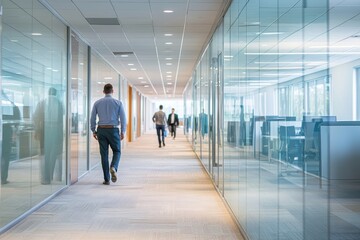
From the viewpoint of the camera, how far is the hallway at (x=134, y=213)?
13.6ft

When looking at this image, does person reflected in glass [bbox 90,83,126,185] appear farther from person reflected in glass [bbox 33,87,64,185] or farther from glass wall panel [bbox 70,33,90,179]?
person reflected in glass [bbox 33,87,64,185]

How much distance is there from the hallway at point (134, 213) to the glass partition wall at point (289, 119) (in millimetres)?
421

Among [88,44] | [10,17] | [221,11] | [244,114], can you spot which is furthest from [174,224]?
[88,44]

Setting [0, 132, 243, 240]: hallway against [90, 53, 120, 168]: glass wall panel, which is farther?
[90, 53, 120, 168]: glass wall panel

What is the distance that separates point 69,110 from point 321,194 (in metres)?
5.81

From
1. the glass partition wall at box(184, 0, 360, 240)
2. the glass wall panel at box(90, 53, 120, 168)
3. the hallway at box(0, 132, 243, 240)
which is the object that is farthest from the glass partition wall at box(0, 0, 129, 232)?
the glass partition wall at box(184, 0, 360, 240)

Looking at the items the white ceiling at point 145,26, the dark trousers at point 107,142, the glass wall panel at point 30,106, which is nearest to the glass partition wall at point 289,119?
the white ceiling at point 145,26

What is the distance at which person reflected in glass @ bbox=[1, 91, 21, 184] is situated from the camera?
4.21m

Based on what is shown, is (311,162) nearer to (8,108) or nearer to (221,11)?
(8,108)

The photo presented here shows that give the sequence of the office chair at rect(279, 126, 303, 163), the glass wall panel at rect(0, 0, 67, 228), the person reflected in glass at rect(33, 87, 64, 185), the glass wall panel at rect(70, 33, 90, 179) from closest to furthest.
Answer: the office chair at rect(279, 126, 303, 163) < the glass wall panel at rect(0, 0, 67, 228) < the person reflected in glass at rect(33, 87, 64, 185) < the glass wall panel at rect(70, 33, 90, 179)

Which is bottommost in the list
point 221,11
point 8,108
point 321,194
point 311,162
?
point 321,194

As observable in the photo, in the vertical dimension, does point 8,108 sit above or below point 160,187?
above

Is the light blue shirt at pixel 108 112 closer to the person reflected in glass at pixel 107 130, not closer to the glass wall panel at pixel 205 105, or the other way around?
the person reflected in glass at pixel 107 130

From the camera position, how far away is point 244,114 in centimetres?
404
